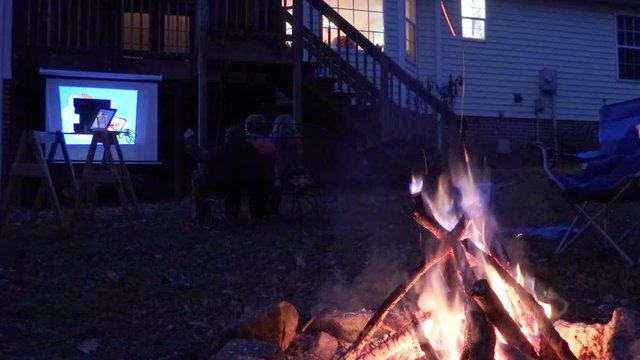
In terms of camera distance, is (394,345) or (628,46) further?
(628,46)

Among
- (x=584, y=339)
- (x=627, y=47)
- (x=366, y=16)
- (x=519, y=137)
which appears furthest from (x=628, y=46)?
(x=584, y=339)

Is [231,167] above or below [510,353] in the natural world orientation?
above

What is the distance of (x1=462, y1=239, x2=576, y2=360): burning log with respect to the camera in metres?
2.37

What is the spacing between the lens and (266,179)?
7043 mm

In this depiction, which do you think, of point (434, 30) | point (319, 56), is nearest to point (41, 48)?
point (319, 56)

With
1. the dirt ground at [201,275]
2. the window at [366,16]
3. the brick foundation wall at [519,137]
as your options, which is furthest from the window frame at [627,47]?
the dirt ground at [201,275]

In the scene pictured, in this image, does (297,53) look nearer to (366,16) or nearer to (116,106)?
(116,106)

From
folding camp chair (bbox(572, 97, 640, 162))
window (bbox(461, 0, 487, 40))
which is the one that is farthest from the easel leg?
window (bbox(461, 0, 487, 40))

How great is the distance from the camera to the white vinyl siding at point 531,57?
1447 cm

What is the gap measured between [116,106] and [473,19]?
7.31 m

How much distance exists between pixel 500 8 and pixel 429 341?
532 inches

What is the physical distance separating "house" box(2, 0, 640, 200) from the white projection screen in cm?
4

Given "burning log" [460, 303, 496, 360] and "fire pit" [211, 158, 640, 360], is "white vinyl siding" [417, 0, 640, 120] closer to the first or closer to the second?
"fire pit" [211, 158, 640, 360]

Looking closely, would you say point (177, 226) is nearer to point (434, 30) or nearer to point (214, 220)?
point (214, 220)
